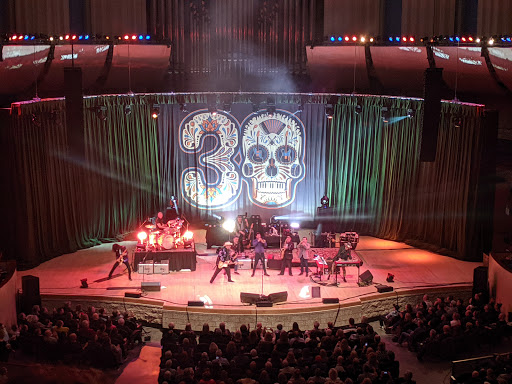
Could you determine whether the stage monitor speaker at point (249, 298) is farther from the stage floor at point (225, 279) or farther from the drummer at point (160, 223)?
the drummer at point (160, 223)

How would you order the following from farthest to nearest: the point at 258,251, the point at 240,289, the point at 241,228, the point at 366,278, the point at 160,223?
the point at 241,228, the point at 160,223, the point at 258,251, the point at 366,278, the point at 240,289

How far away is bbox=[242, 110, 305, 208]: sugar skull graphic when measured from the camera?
71.7ft

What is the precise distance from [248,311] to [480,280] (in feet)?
17.6

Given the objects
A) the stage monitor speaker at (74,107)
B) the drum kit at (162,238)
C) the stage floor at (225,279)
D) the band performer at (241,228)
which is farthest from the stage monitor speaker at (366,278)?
the stage monitor speaker at (74,107)

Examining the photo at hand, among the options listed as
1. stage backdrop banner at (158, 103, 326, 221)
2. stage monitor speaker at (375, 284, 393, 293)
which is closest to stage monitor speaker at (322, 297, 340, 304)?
stage monitor speaker at (375, 284, 393, 293)

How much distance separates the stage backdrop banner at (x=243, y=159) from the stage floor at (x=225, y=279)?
118 inches

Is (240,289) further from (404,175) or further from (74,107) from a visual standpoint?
(404,175)

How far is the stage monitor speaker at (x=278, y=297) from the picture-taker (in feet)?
50.7

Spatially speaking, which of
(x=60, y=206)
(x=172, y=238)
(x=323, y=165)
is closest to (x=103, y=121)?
(x=60, y=206)

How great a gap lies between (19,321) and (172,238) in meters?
4.44

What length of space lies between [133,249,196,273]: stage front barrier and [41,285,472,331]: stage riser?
1631mm

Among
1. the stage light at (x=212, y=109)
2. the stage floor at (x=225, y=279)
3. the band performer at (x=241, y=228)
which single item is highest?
the stage light at (x=212, y=109)

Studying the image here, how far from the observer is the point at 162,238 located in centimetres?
1788

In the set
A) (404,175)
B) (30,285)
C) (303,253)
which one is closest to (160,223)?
(303,253)
